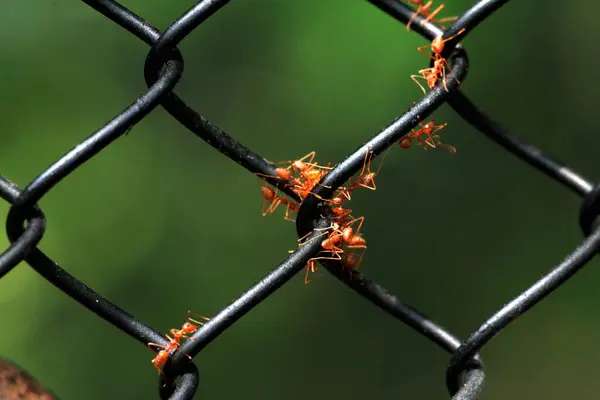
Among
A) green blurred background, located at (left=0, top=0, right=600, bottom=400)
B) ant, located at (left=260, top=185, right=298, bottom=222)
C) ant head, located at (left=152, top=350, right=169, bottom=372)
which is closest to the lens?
ant head, located at (left=152, top=350, right=169, bottom=372)

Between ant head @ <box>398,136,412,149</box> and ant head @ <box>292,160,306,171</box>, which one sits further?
ant head @ <box>398,136,412,149</box>

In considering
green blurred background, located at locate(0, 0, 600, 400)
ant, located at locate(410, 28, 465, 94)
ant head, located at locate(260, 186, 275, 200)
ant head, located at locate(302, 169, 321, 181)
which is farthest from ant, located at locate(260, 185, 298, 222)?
green blurred background, located at locate(0, 0, 600, 400)

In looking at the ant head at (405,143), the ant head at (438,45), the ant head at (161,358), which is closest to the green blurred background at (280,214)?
the ant head at (405,143)

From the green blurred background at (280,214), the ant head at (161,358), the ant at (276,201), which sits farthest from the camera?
the green blurred background at (280,214)

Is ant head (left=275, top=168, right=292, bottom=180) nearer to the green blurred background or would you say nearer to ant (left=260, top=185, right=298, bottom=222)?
ant (left=260, top=185, right=298, bottom=222)

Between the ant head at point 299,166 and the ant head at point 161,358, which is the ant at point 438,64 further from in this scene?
the ant head at point 161,358

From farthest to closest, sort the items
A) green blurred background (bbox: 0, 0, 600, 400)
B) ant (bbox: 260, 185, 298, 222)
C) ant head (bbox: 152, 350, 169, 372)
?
green blurred background (bbox: 0, 0, 600, 400) → ant (bbox: 260, 185, 298, 222) → ant head (bbox: 152, 350, 169, 372)

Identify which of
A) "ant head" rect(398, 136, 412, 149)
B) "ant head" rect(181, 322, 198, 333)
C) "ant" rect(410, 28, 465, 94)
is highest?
"ant" rect(410, 28, 465, 94)

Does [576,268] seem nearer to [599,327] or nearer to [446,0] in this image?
[446,0]

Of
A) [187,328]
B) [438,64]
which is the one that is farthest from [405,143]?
[187,328]
